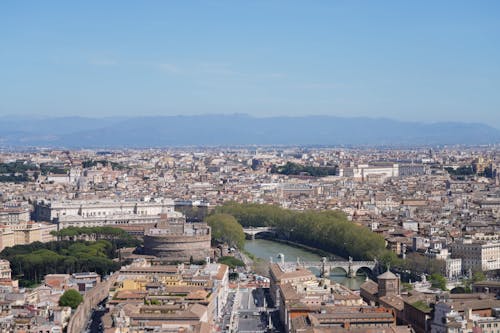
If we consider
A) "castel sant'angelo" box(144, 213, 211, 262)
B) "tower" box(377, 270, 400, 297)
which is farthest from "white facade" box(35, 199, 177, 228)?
"tower" box(377, 270, 400, 297)

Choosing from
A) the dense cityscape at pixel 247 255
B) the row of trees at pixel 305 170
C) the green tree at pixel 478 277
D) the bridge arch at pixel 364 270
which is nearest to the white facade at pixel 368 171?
the row of trees at pixel 305 170

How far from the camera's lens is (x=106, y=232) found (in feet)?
148

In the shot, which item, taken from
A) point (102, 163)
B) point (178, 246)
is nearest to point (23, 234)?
point (178, 246)

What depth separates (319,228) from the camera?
44312mm

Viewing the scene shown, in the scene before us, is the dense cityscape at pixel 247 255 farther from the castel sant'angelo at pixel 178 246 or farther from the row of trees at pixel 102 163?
the row of trees at pixel 102 163

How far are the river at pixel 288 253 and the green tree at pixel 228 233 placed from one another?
0.67 meters

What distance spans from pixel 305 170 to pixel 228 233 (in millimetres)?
45840

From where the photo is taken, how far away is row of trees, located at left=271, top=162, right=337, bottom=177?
89.0m

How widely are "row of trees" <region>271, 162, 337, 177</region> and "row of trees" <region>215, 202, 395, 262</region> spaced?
1266 inches

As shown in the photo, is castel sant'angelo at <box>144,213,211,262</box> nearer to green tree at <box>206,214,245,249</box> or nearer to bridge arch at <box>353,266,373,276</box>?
green tree at <box>206,214,245,249</box>

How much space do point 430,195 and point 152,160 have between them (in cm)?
4685

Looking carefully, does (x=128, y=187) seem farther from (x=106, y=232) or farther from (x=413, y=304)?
(x=413, y=304)

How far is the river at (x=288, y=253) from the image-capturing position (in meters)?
35.4

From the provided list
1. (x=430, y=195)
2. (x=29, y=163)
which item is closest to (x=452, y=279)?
(x=430, y=195)
